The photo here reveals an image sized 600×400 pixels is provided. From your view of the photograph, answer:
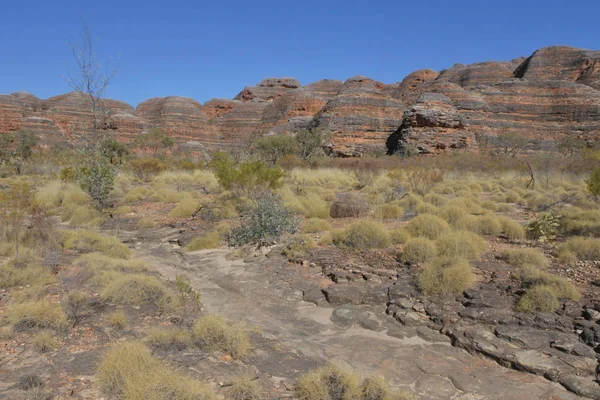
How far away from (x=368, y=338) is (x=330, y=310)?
3.01 ft

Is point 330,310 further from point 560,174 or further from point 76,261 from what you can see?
point 560,174

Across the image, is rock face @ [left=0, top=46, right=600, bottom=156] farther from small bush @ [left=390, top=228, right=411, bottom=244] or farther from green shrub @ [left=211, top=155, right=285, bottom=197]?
small bush @ [left=390, top=228, right=411, bottom=244]

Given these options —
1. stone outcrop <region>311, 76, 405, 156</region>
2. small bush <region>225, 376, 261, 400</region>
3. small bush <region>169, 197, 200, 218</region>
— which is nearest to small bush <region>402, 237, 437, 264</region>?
small bush <region>225, 376, 261, 400</region>

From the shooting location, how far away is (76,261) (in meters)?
6.72

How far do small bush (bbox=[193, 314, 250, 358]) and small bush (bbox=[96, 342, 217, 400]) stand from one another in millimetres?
655

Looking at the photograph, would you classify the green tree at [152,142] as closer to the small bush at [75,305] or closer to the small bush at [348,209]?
the small bush at [348,209]

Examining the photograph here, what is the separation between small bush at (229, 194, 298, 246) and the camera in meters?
8.73

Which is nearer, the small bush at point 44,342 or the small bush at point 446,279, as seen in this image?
the small bush at point 44,342

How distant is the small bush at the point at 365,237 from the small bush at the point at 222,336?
3796mm

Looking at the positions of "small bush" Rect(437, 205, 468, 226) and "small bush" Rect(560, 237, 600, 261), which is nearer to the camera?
"small bush" Rect(560, 237, 600, 261)

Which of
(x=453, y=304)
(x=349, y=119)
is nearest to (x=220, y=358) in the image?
(x=453, y=304)

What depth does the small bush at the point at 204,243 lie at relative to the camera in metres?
8.76

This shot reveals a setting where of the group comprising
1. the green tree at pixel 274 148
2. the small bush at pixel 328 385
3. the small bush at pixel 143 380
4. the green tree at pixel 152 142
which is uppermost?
the green tree at pixel 152 142

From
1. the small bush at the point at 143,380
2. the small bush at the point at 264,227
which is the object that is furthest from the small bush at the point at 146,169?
the small bush at the point at 143,380
